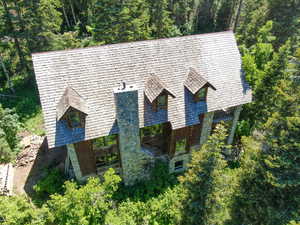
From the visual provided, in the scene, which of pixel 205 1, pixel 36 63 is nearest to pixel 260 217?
pixel 36 63

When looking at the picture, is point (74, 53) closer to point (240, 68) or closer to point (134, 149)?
point (134, 149)

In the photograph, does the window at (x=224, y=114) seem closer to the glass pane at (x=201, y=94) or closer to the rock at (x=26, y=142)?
the glass pane at (x=201, y=94)

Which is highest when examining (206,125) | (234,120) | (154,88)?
(154,88)

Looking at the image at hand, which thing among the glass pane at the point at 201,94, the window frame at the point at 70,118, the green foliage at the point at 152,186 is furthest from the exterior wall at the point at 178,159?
the window frame at the point at 70,118

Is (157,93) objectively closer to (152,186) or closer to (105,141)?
(105,141)

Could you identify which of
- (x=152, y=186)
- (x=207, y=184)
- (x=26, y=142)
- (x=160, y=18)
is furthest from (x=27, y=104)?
(x=207, y=184)

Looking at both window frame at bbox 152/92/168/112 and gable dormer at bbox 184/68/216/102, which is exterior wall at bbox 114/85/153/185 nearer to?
window frame at bbox 152/92/168/112
